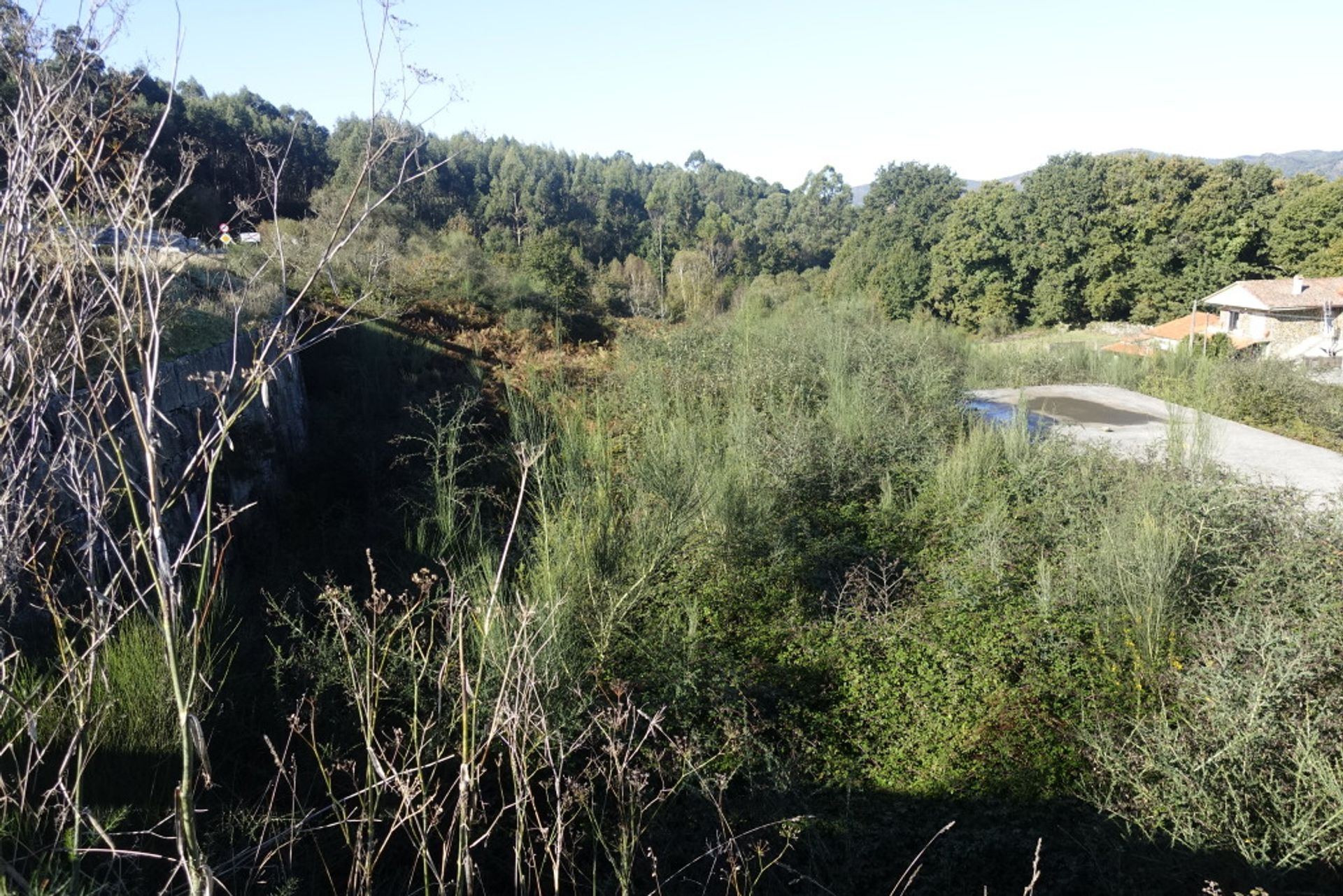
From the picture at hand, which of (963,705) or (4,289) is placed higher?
(4,289)

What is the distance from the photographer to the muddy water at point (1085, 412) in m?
8.43

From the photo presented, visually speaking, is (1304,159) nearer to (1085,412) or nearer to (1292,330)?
(1292,330)

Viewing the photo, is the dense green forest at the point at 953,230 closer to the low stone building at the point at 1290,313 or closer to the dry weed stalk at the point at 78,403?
the low stone building at the point at 1290,313

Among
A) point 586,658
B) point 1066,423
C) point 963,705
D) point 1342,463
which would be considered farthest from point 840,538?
point 1342,463

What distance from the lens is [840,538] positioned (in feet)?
18.8

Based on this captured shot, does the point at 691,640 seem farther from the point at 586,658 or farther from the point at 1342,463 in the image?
the point at 1342,463

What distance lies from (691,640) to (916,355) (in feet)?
21.0

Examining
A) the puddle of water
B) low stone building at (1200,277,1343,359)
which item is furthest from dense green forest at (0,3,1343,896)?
low stone building at (1200,277,1343,359)

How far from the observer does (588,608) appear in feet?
14.4

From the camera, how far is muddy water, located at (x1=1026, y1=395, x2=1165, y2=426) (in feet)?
27.7

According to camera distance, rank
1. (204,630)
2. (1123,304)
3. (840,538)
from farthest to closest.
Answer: (1123,304) → (840,538) → (204,630)

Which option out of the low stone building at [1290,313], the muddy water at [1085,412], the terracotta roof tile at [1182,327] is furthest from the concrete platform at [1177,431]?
the terracotta roof tile at [1182,327]

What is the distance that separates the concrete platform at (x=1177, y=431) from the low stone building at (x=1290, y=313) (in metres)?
18.7

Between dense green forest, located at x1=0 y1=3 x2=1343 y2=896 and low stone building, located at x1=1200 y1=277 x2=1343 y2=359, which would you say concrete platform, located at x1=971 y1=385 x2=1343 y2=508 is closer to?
dense green forest, located at x1=0 y1=3 x2=1343 y2=896
